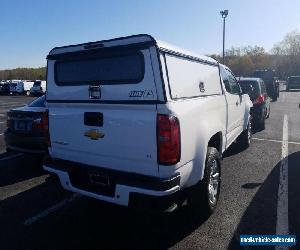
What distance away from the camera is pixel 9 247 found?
146 inches

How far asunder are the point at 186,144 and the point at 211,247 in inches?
47.3

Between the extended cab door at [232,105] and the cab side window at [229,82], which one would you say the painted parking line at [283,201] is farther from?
the cab side window at [229,82]

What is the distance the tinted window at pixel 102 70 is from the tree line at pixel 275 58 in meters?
102

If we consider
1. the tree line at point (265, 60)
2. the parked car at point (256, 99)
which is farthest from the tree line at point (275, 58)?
the parked car at point (256, 99)

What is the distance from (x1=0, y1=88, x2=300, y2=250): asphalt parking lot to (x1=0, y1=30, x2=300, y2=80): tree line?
9988cm

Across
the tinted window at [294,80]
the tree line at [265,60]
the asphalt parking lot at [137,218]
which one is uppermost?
the tree line at [265,60]

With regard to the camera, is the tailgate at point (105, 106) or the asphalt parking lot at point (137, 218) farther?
the asphalt parking lot at point (137, 218)

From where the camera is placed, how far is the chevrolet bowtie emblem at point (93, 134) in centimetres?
381

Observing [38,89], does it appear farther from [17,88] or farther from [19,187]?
[19,187]

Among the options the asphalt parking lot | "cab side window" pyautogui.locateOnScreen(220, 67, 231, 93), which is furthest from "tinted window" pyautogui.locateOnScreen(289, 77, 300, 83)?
"cab side window" pyautogui.locateOnScreen(220, 67, 231, 93)

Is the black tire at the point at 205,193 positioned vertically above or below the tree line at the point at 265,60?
below

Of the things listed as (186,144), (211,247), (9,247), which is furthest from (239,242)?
(9,247)

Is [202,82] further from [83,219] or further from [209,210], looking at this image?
[83,219]

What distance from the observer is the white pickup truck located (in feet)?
11.3
